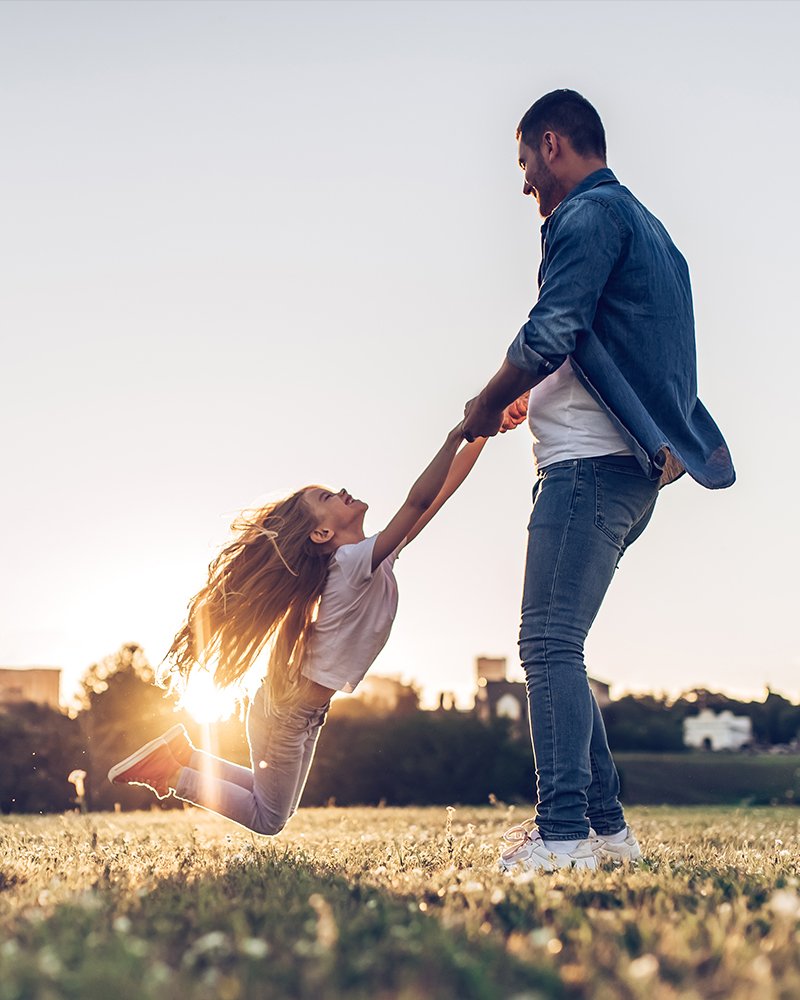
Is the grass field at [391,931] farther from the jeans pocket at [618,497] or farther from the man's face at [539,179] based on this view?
the man's face at [539,179]

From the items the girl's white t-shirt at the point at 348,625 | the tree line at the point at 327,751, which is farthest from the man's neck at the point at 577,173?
the tree line at the point at 327,751

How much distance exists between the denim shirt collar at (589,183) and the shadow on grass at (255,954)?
125 inches

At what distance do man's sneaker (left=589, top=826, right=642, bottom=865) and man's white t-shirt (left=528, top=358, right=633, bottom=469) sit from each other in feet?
5.54

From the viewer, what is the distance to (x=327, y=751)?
23.0m

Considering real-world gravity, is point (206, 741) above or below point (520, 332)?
below

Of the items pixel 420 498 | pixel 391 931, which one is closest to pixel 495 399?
pixel 420 498

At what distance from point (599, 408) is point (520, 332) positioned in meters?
0.56

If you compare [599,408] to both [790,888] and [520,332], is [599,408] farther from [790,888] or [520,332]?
[790,888]

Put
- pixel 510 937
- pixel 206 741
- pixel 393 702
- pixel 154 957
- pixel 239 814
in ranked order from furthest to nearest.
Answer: pixel 393 702 < pixel 206 741 < pixel 239 814 < pixel 510 937 < pixel 154 957

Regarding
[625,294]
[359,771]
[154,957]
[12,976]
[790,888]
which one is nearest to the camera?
[12,976]

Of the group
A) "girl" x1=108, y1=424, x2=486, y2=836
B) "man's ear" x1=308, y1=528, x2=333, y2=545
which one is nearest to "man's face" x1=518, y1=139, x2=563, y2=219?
"girl" x1=108, y1=424, x2=486, y2=836

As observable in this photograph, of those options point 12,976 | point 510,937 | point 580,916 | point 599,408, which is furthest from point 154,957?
point 599,408

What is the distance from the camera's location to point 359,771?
76.2ft

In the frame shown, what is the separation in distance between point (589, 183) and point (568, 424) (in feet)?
3.80
